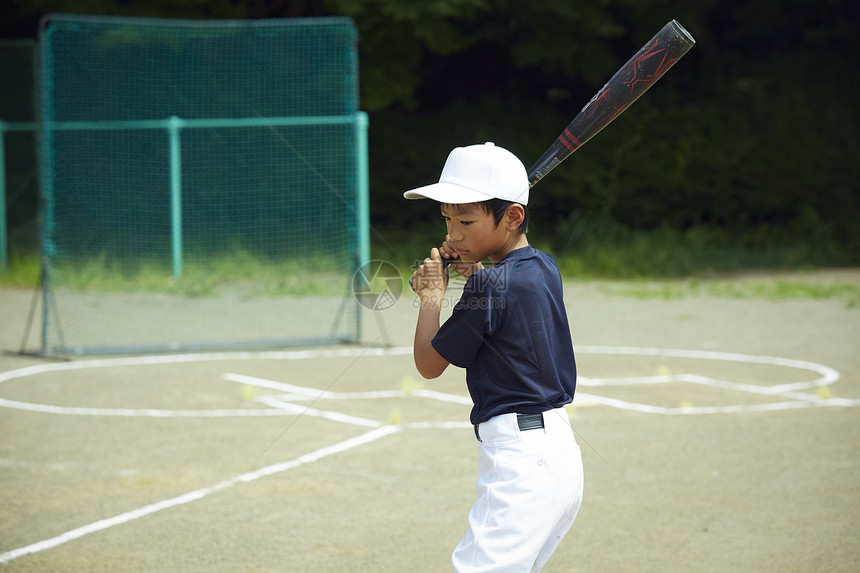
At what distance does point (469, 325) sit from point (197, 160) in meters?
14.2

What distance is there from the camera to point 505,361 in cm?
286

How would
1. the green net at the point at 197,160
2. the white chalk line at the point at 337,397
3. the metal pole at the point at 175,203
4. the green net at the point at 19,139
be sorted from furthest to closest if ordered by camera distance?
the green net at the point at 19,139 < the green net at the point at 197,160 < the metal pole at the point at 175,203 < the white chalk line at the point at 337,397

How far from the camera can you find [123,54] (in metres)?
16.0

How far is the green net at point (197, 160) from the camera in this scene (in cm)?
1479

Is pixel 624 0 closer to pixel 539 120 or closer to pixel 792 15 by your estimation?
pixel 539 120

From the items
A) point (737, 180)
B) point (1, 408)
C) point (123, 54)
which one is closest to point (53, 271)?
point (123, 54)

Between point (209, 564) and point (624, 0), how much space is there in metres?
14.8

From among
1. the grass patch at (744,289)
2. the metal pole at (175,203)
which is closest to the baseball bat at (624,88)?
the grass patch at (744,289)

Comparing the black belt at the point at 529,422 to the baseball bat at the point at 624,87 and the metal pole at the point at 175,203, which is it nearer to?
the baseball bat at the point at 624,87

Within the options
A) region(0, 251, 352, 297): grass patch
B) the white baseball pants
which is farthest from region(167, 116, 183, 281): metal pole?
the white baseball pants

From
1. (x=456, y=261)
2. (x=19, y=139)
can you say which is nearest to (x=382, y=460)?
(x=456, y=261)

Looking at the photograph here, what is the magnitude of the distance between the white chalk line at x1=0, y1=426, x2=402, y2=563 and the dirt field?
0.05 ft

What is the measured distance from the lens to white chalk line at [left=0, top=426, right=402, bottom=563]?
184 inches

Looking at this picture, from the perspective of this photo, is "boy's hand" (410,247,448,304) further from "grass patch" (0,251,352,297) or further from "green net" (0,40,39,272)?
"green net" (0,40,39,272)
